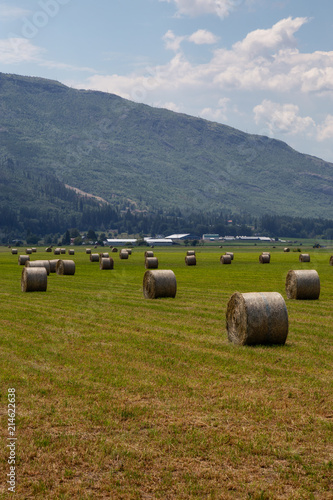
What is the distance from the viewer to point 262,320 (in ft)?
55.0

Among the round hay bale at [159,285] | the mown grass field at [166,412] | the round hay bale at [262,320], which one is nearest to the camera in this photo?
the mown grass field at [166,412]

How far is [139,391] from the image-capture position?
39.9 ft

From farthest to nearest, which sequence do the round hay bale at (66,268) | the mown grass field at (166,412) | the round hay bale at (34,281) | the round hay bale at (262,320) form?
the round hay bale at (66,268)
the round hay bale at (34,281)
the round hay bale at (262,320)
the mown grass field at (166,412)

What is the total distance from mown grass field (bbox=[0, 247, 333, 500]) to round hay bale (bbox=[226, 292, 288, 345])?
1.36 ft

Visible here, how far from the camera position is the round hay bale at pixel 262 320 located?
1669 cm

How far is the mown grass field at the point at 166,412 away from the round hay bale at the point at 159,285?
29.5 ft

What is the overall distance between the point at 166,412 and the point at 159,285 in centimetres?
1870

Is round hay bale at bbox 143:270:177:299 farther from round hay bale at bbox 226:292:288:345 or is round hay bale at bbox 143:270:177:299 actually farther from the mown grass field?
round hay bale at bbox 226:292:288:345

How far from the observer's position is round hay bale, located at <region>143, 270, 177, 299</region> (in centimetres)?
2947

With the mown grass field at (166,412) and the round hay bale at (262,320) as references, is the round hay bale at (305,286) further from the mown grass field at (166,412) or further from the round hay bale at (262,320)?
the round hay bale at (262,320)

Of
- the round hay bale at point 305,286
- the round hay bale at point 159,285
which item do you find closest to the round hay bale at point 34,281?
the round hay bale at point 159,285

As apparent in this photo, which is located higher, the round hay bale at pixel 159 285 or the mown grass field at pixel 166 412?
the round hay bale at pixel 159 285

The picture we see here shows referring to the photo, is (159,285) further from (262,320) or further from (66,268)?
(66,268)

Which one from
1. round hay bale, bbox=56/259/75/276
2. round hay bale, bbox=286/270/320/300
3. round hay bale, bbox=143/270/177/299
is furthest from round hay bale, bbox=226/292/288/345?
round hay bale, bbox=56/259/75/276
